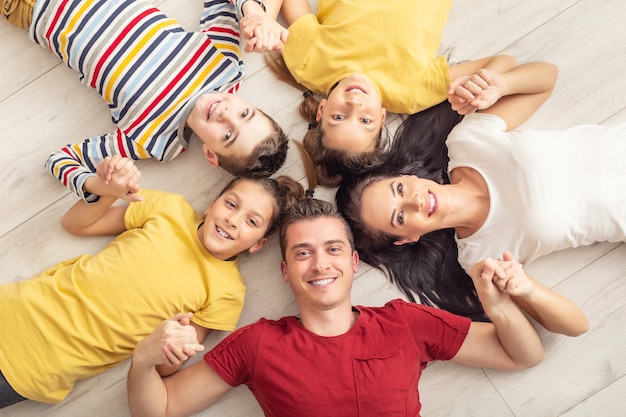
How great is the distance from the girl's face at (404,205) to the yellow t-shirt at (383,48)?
0.25m

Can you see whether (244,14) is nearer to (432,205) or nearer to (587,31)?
(432,205)

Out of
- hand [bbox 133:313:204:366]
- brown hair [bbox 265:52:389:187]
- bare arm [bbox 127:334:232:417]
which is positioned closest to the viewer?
hand [bbox 133:313:204:366]

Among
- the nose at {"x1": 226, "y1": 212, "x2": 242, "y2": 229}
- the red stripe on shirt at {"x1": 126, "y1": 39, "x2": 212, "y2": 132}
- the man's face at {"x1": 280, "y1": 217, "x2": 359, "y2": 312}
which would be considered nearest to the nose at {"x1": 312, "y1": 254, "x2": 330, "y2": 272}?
the man's face at {"x1": 280, "y1": 217, "x2": 359, "y2": 312}

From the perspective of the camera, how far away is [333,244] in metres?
1.32

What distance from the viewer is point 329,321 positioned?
1347 mm

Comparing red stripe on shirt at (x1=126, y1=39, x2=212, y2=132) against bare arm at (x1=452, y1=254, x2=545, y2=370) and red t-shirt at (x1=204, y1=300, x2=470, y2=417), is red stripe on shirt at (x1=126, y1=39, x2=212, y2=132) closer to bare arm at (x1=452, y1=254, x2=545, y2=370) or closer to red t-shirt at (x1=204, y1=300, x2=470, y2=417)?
red t-shirt at (x1=204, y1=300, x2=470, y2=417)

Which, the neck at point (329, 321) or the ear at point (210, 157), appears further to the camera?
the ear at point (210, 157)

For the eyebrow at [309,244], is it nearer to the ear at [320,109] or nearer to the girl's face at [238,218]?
the girl's face at [238,218]

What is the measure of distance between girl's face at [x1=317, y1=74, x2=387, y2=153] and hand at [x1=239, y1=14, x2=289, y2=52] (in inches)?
7.5

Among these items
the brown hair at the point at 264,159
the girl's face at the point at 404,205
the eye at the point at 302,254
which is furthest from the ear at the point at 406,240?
the brown hair at the point at 264,159

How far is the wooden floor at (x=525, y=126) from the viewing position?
147cm

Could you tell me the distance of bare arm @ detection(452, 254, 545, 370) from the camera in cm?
133

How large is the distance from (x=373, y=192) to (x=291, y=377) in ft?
1.55

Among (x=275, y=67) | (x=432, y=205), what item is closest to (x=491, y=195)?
(x=432, y=205)
